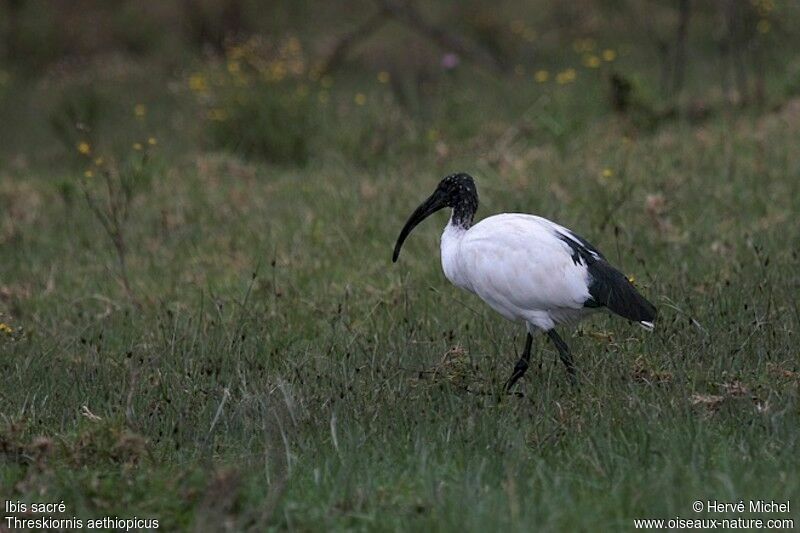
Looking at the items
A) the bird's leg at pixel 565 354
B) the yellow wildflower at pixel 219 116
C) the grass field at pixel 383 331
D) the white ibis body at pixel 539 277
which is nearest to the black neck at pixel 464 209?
the white ibis body at pixel 539 277

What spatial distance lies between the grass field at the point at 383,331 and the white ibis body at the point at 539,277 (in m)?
0.24

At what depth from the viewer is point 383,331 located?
6.78m

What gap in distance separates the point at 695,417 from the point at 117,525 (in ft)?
7.19

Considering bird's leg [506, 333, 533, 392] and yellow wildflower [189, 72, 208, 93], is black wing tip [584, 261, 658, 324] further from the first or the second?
yellow wildflower [189, 72, 208, 93]

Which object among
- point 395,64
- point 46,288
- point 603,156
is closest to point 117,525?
point 46,288

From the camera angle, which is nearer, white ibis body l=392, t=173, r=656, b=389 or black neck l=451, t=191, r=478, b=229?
white ibis body l=392, t=173, r=656, b=389

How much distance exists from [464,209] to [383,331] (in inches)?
34.9

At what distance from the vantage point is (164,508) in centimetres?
437

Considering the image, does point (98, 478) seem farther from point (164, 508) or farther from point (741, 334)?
point (741, 334)

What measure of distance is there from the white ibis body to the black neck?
17cm

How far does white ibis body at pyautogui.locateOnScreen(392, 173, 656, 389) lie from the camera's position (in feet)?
18.6

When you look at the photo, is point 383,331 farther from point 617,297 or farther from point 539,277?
point 617,297

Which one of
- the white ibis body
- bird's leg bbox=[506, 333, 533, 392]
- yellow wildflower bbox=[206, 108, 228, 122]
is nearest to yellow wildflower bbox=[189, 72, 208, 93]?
yellow wildflower bbox=[206, 108, 228, 122]

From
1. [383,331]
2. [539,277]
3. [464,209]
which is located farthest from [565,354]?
[383,331]
